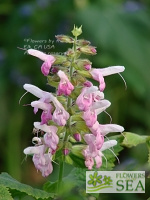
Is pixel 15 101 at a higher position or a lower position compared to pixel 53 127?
higher

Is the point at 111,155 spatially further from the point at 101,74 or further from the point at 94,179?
the point at 101,74

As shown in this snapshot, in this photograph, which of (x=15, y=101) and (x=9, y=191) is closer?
(x=9, y=191)

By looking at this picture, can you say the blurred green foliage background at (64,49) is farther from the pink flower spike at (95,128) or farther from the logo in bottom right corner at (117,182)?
the pink flower spike at (95,128)

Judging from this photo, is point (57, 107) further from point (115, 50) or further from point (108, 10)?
point (108, 10)

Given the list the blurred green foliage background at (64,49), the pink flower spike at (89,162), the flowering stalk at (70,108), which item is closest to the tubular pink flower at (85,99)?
the flowering stalk at (70,108)

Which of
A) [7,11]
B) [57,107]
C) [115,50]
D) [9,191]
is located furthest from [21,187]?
[7,11]

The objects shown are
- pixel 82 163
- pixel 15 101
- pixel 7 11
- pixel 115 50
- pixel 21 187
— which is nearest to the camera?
pixel 21 187
